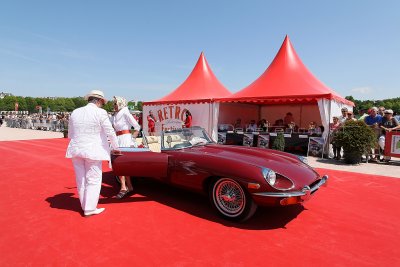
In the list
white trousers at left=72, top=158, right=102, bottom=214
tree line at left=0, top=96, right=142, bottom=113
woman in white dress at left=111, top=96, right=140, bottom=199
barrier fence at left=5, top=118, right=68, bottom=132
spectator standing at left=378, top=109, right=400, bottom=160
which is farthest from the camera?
tree line at left=0, top=96, right=142, bottom=113

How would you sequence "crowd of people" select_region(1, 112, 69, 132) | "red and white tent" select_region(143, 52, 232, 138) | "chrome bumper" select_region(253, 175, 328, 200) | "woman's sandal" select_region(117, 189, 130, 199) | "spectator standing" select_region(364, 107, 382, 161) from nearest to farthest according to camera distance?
"chrome bumper" select_region(253, 175, 328, 200) < "woman's sandal" select_region(117, 189, 130, 199) < "spectator standing" select_region(364, 107, 382, 161) < "red and white tent" select_region(143, 52, 232, 138) < "crowd of people" select_region(1, 112, 69, 132)

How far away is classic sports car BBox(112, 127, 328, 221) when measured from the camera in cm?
305

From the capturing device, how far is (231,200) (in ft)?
10.9

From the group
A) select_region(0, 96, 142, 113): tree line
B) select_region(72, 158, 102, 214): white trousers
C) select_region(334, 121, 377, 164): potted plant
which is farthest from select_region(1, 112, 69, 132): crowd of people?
select_region(0, 96, 142, 113): tree line

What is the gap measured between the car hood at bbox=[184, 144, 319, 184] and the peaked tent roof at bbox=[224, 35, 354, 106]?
Answer: 6338 millimetres

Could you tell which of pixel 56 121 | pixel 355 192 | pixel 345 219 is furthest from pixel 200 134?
pixel 56 121

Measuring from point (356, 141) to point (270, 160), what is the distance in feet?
17.0

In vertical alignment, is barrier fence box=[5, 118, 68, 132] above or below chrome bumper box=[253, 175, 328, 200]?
above

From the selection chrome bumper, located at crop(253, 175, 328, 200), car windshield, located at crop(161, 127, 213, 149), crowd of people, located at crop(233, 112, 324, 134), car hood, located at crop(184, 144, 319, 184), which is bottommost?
chrome bumper, located at crop(253, 175, 328, 200)

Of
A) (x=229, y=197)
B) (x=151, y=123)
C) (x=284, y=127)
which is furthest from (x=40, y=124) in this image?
(x=229, y=197)

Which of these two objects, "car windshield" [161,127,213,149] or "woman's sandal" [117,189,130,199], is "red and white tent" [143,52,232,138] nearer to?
"car windshield" [161,127,213,149]

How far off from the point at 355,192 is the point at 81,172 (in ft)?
15.3

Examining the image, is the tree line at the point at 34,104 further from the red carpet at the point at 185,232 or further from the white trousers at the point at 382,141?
the red carpet at the point at 185,232

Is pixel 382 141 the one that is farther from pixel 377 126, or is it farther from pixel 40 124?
pixel 40 124
